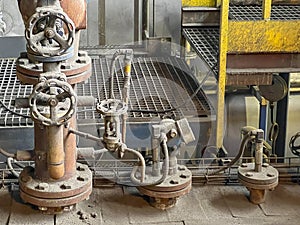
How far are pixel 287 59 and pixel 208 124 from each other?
0.50 m

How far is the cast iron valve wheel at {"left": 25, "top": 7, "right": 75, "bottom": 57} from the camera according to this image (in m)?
1.48

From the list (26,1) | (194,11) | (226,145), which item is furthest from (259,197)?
(226,145)

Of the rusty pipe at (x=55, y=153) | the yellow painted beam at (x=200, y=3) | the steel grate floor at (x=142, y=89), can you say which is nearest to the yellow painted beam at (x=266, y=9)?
the steel grate floor at (x=142, y=89)

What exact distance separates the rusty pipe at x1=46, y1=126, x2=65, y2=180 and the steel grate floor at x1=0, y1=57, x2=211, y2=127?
83 cm

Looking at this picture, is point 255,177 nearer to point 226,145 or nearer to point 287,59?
point 287,59

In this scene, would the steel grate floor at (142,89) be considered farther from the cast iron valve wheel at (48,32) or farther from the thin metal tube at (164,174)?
the cast iron valve wheel at (48,32)

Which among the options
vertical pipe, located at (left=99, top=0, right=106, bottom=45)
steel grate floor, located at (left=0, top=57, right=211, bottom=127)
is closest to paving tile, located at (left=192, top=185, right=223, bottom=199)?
steel grate floor, located at (left=0, top=57, right=211, bottom=127)

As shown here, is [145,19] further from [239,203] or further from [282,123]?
[239,203]

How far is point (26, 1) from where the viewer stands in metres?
1.64

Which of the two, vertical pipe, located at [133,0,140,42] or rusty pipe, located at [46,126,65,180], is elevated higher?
vertical pipe, located at [133,0,140,42]

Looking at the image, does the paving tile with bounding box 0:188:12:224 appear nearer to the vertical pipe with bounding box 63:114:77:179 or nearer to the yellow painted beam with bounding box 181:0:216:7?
the vertical pipe with bounding box 63:114:77:179

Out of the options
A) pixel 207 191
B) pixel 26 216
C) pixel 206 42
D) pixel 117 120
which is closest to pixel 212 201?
pixel 207 191

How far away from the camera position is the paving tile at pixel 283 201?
6.09 feet

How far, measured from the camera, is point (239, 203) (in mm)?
1895
